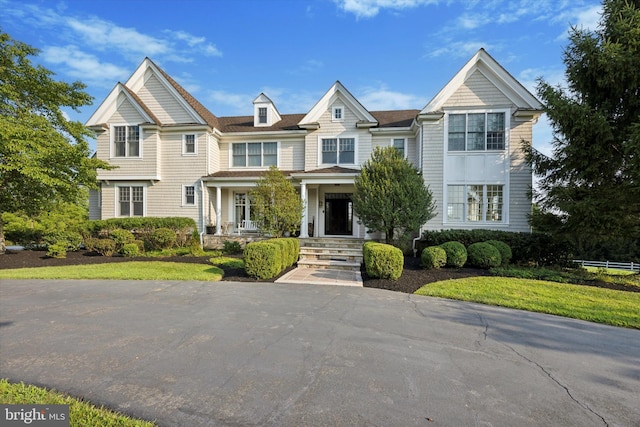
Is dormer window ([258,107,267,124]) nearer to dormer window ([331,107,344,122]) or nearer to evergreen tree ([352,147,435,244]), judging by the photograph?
dormer window ([331,107,344,122])

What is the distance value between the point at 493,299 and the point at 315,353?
17.3ft

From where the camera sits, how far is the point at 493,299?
709 centimetres

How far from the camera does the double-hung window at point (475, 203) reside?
44.3ft

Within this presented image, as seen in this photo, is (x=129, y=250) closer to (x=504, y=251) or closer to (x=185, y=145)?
(x=185, y=145)

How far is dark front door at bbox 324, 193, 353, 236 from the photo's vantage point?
17234 mm

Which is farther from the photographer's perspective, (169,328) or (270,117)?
(270,117)

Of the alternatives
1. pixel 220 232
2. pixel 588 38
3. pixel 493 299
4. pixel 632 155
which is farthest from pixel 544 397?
pixel 220 232

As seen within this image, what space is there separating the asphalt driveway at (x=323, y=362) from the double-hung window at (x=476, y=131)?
31.0 feet

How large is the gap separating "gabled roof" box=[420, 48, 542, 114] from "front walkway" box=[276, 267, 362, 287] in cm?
866

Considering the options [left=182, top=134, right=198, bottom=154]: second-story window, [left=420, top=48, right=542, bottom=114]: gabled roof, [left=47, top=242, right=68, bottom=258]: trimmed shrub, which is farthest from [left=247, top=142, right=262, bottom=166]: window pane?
[left=47, top=242, right=68, bottom=258]: trimmed shrub

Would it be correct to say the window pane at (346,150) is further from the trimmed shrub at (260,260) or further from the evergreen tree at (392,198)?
the trimmed shrub at (260,260)

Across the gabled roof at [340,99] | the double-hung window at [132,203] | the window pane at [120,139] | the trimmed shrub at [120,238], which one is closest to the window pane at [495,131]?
the gabled roof at [340,99]

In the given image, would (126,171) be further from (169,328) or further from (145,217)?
(169,328)

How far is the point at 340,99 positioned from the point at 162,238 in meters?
11.7
